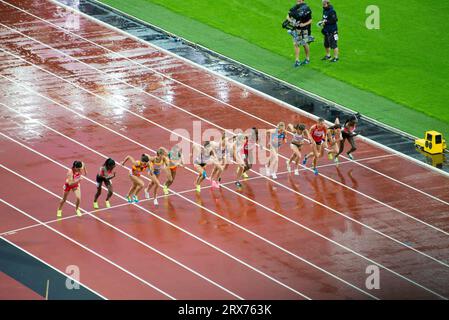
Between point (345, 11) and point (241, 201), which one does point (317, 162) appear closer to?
point (241, 201)

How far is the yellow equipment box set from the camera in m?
30.9

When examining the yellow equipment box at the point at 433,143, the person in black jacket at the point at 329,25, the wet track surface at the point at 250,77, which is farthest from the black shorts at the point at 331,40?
the yellow equipment box at the point at 433,143

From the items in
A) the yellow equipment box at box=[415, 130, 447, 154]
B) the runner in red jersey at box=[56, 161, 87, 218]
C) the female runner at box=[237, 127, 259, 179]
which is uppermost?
the yellow equipment box at box=[415, 130, 447, 154]

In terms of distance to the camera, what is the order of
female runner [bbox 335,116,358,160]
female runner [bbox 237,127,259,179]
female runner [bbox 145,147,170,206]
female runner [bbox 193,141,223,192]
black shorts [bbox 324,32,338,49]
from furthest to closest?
1. black shorts [bbox 324,32,338,49]
2. female runner [bbox 335,116,358,160]
3. female runner [bbox 237,127,259,179]
4. female runner [bbox 193,141,223,192]
5. female runner [bbox 145,147,170,206]

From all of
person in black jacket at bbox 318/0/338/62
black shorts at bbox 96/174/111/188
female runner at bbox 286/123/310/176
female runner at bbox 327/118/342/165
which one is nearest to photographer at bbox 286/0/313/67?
person in black jacket at bbox 318/0/338/62

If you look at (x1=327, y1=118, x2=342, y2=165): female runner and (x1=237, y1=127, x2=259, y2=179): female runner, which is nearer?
(x1=237, y1=127, x2=259, y2=179): female runner

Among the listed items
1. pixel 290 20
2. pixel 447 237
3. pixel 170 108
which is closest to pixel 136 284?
pixel 447 237

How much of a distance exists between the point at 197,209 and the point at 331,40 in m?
10.8

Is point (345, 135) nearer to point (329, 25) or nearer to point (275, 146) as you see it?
point (275, 146)

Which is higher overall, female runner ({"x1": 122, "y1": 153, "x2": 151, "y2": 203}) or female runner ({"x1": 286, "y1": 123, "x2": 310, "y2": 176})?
female runner ({"x1": 286, "y1": 123, "x2": 310, "y2": 176})

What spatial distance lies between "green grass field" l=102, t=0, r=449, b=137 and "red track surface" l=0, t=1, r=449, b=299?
232 cm

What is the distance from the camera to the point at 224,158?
28.9m

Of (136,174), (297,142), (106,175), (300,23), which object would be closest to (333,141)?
(297,142)

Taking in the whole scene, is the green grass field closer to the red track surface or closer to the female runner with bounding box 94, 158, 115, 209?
the red track surface
